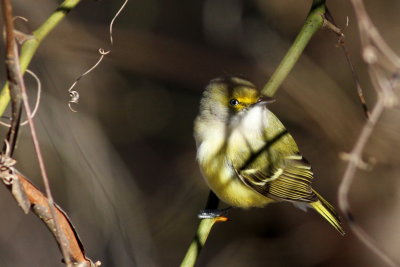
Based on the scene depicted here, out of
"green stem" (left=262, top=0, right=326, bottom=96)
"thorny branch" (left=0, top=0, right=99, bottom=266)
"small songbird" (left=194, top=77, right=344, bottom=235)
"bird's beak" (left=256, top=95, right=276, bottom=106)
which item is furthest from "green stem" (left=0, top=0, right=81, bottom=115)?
"small songbird" (left=194, top=77, right=344, bottom=235)

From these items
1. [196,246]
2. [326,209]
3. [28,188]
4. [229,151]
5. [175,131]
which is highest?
[28,188]

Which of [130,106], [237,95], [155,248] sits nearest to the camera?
[237,95]

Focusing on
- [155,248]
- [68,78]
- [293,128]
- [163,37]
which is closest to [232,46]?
[163,37]

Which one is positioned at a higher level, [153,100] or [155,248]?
[153,100]

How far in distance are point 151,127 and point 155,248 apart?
52.3 inches

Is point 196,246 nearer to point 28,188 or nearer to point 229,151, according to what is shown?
point 28,188

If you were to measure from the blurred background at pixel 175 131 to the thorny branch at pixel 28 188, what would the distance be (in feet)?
9.60

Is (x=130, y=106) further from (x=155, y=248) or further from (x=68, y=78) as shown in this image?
(x=155, y=248)

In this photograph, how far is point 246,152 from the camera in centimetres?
330

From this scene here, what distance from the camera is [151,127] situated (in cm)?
619

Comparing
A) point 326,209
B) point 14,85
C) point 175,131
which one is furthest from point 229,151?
point 175,131

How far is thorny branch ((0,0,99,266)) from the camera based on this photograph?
4.72ft

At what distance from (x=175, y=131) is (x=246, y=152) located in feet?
9.55

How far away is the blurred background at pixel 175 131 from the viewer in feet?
16.0
